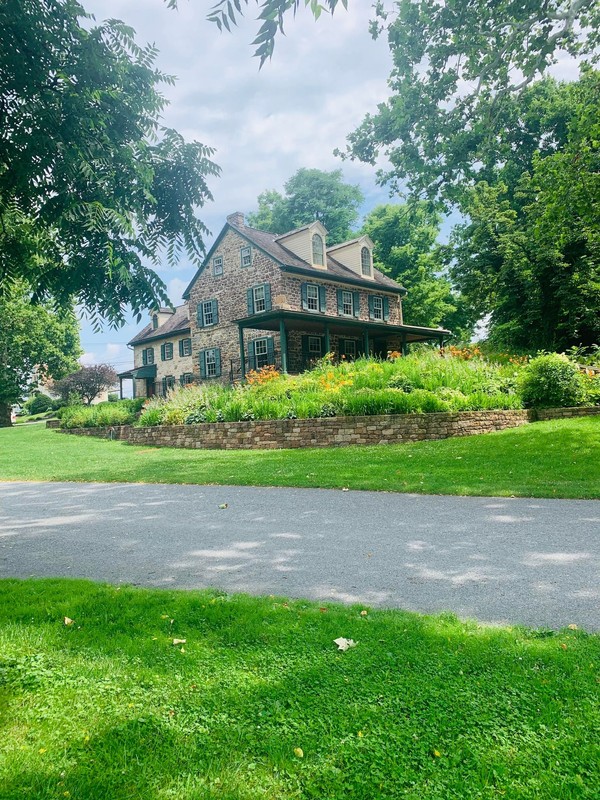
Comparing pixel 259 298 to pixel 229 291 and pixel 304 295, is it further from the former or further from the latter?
pixel 229 291

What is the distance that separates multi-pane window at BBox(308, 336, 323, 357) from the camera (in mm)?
27398

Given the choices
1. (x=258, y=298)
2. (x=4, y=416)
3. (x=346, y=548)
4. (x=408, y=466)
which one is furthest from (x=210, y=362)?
(x=346, y=548)

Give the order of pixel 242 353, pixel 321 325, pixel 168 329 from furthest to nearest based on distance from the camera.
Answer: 1. pixel 168 329
2. pixel 321 325
3. pixel 242 353

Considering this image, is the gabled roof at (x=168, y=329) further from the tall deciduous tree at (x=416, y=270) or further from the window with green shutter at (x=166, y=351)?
the tall deciduous tree at (x=416, y=270)

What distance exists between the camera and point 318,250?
28484mm

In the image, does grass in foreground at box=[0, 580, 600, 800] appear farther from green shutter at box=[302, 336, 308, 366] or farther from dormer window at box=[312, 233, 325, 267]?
dormer window at box=[312, 233, 325, 267]

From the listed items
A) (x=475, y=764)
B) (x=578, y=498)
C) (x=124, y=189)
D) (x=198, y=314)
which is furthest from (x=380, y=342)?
(x=475, y=764)

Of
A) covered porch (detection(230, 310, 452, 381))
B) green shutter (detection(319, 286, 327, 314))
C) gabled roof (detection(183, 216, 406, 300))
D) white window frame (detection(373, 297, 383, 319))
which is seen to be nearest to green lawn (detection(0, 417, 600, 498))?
covered porch (detection(230, 310, 452, 381))

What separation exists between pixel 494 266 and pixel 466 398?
17129 mm

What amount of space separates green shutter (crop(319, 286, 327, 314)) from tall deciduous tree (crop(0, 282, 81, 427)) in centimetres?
1879

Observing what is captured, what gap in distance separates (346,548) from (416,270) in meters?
36.4

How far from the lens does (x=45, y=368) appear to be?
42.0 m

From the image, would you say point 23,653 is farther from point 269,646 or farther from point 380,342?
point 380,342

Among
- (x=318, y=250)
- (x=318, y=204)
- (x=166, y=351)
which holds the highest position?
(x=318, y=204)
